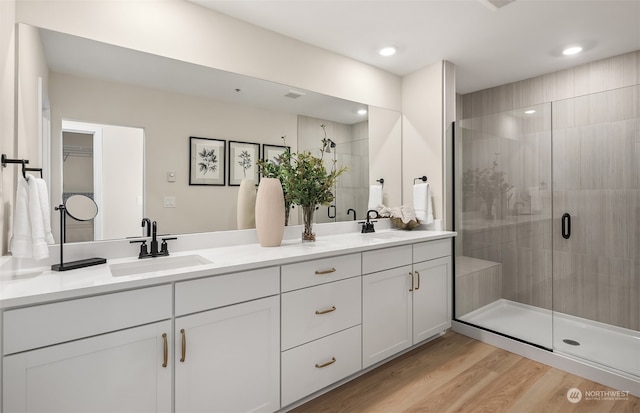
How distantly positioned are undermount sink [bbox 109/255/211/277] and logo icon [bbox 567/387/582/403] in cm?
225

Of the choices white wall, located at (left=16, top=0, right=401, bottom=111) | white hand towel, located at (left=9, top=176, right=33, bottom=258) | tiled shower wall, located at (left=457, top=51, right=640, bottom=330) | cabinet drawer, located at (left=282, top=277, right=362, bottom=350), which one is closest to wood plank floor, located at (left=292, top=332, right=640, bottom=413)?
cabinet drawer, located at (left=282, top=277, right=362, bottom=350)

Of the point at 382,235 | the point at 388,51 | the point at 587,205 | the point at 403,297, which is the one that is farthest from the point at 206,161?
the point at 587,205

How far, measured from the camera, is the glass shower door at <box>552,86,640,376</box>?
2.26 meters

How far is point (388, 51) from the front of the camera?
2658 millimetres

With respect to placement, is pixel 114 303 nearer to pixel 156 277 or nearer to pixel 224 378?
pixel 156 277

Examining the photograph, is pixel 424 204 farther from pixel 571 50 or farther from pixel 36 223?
pixel 36 223

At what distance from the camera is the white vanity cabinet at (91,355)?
1.06 metres

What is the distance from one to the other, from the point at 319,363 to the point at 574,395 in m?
1.57

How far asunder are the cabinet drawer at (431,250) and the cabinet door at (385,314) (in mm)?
150

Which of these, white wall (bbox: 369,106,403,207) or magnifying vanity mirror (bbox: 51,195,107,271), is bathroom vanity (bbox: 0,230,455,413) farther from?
white wall (bbox: 369,106,403,207)

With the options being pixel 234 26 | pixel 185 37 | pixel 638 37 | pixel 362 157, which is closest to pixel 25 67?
pixel 185 37

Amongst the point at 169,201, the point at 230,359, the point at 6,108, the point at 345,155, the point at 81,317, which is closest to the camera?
the point at 81,317

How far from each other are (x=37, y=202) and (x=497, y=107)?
4.05 m

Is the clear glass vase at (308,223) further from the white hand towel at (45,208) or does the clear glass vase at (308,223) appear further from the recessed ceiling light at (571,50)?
the recessed ceiling light at (571,50)
